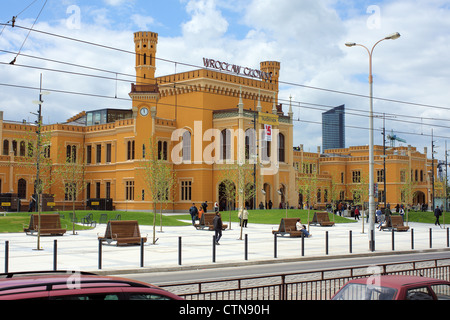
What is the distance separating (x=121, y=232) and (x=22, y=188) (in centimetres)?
3855

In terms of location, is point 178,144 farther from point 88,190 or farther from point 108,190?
point 88,190

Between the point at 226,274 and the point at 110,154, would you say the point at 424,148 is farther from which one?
the point at 226,274

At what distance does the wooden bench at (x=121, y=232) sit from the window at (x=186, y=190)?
3317 cm

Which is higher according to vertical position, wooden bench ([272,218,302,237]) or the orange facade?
the orange facade

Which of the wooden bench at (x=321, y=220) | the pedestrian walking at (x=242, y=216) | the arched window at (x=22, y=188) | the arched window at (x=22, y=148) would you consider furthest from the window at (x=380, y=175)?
the pedestrian walking at (x=242, y=216)

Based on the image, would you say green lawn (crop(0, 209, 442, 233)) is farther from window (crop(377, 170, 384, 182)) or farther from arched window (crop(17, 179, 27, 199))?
window (crop(377, 170, 384, 182))

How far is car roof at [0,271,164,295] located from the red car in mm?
2800

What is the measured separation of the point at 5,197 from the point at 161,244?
31.8 meters

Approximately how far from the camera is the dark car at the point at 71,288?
402 cm

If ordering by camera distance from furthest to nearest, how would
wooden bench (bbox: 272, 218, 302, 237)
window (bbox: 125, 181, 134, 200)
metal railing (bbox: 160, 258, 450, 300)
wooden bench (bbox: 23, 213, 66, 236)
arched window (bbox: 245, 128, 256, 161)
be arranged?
window (bbox: 125, 181, 134, 200) → arched window (bbox: 245, 128, 256, 161) → wooden bench (bbox: 272, 218, 302, 237) → wooden bench (bbox: 23, 213, 66, 236) → metal railing (bbox: 160, 258, 450, 300)

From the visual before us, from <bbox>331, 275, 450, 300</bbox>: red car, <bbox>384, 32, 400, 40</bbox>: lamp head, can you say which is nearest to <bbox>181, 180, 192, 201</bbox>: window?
<bbox>384, 32, 400, 40</bbox>: lamp head

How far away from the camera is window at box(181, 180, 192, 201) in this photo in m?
56.1

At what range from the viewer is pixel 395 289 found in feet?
19.6

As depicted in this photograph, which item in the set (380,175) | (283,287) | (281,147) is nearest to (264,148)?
(281,147)
